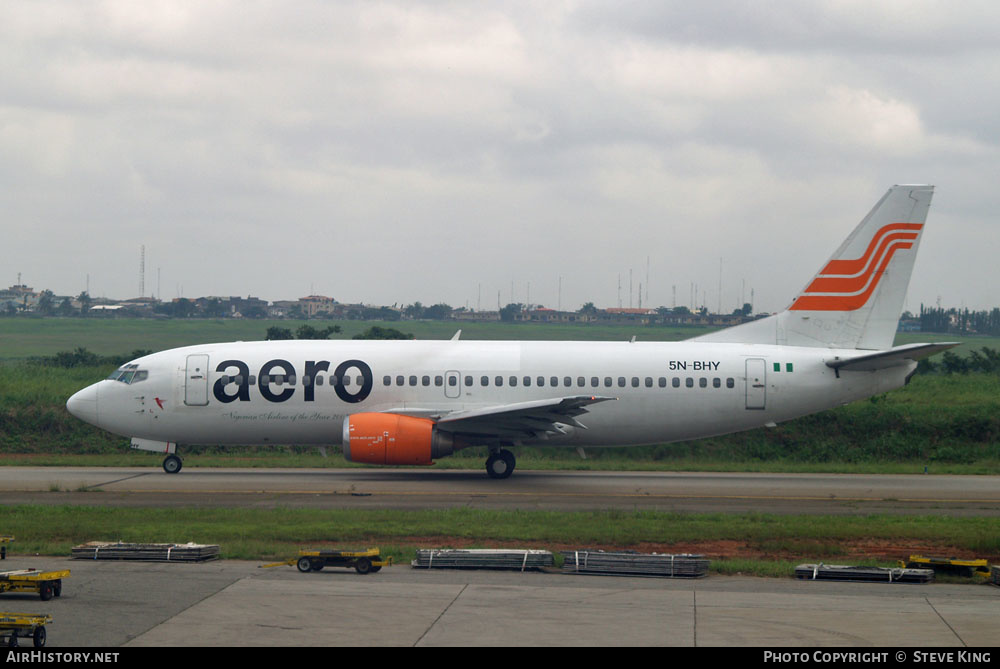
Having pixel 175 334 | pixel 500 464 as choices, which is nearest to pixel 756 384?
pixel 500 464

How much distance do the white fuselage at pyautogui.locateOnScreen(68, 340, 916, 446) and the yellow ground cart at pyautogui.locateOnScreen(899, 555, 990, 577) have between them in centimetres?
1376

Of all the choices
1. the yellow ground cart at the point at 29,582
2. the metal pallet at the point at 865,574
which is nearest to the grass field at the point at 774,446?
the metal pallet at the point at 865,574

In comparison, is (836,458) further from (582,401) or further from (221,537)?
(221,537)

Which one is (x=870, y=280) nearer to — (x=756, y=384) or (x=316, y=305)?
(x=756, y=384)

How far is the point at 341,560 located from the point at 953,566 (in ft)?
32.0

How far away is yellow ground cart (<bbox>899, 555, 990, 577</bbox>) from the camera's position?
17.3m

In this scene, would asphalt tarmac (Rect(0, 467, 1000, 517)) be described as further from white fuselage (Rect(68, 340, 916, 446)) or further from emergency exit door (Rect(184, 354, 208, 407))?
emergency exit door (Rect(184, 354, 208, 407))

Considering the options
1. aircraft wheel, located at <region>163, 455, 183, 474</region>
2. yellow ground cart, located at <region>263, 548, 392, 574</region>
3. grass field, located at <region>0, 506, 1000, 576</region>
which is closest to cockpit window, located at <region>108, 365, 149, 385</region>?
aircraft wheel, located at <region>163, 455, 183, 474</region>

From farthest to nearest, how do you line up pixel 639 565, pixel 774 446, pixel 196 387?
pixel 774 446 → pixel 196 387 → pixel 639 565

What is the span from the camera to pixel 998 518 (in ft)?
77.4

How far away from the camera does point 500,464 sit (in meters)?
30.9

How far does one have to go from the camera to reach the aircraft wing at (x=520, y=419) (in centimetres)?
2889
